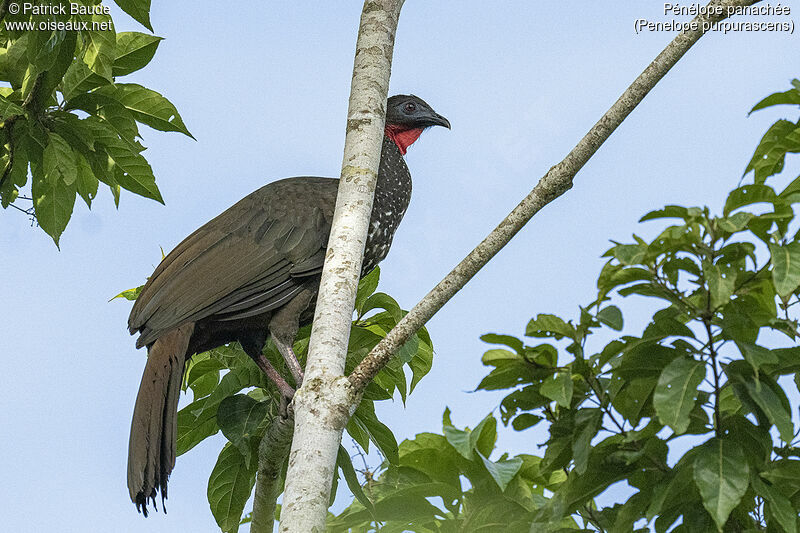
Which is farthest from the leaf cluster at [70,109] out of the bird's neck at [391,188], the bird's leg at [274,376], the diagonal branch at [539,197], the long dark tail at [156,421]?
the diagonal branch at [539,197]

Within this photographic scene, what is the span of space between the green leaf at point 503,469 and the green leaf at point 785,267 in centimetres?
96

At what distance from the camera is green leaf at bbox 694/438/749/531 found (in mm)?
1861

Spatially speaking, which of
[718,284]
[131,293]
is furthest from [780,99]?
[131,293]

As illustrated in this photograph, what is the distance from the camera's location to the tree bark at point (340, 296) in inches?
89.3

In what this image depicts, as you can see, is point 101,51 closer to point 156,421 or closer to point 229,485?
point 156,421

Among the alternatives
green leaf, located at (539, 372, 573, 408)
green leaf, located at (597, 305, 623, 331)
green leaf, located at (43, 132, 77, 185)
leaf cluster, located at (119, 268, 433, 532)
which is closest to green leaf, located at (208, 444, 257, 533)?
leaf cluster, located at (119, 268, 433, 532)

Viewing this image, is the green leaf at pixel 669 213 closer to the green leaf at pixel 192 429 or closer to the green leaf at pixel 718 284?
the green leaf at pixel 718 284

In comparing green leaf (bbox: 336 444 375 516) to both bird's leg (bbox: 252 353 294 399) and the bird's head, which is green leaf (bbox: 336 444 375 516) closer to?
bird's leg (bbox: 252 353 294 399)

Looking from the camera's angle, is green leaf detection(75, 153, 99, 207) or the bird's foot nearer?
the bird's foot

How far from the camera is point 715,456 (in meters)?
1.96

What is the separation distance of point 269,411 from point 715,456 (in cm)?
192

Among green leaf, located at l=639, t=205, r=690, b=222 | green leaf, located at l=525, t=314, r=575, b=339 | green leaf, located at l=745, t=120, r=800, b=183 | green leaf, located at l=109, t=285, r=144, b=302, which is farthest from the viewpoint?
green leaf, located at l=109, t=285, r=144, b=302

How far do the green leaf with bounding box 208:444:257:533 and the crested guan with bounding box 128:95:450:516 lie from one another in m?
0.31

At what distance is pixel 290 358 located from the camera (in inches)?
139
